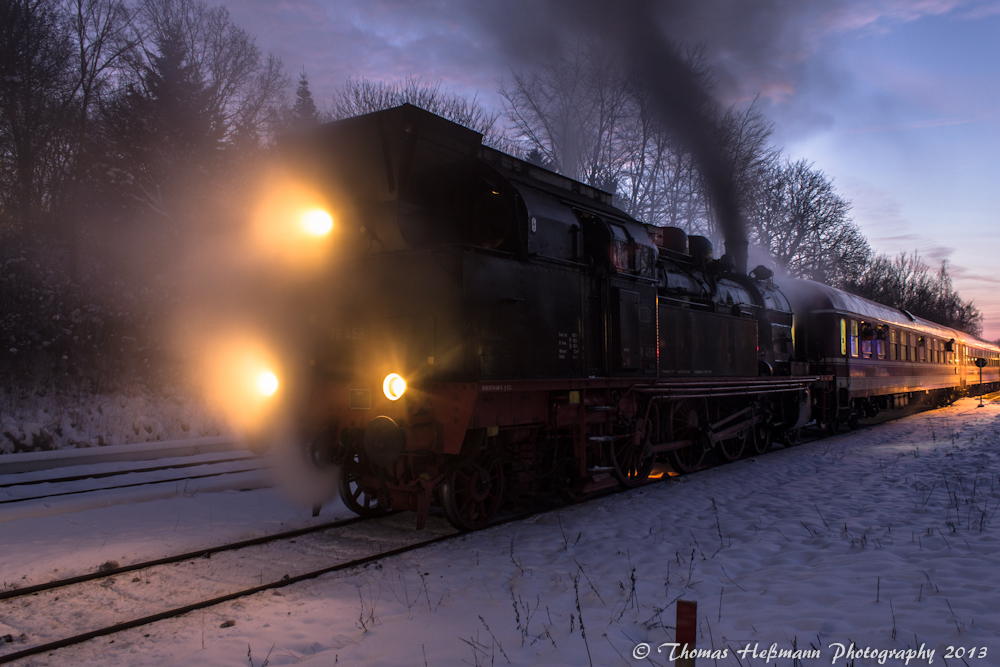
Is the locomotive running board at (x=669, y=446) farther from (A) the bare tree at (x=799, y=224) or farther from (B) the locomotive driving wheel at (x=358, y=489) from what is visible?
(A) the bare tree at (x=799, y=224)

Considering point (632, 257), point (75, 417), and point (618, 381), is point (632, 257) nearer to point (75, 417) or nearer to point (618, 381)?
point (618, 381)

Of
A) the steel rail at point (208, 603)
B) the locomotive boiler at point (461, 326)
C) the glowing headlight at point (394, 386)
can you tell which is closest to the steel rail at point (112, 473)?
the locomotive boiler at point (461, 326)

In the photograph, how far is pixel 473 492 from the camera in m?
6.42

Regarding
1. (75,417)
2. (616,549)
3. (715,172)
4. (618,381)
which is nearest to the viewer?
(616,549)

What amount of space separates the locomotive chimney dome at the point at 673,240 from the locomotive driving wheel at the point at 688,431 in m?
2.69

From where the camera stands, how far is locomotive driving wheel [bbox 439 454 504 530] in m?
6.24

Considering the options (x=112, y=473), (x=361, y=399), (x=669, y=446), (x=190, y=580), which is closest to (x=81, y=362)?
(x=112, y=473)

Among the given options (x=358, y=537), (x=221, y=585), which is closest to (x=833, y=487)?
(x=358, y=537)

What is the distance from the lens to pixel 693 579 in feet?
15.9

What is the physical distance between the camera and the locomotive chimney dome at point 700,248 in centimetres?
1121

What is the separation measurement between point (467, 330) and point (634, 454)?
12.8ft

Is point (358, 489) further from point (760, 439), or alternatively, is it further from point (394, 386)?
point (760, 439)

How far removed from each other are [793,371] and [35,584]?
13166 millimetres

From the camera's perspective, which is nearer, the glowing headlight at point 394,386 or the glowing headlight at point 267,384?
the glowing headlight at point 394,386
